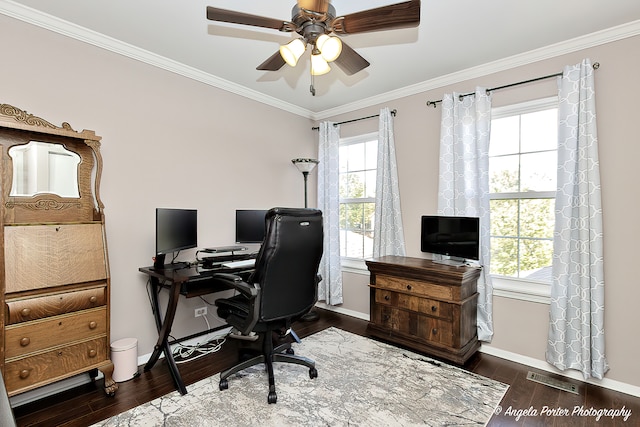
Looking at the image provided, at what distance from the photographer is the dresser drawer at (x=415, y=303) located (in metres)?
2.69

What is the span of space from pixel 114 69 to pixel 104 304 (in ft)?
5.98

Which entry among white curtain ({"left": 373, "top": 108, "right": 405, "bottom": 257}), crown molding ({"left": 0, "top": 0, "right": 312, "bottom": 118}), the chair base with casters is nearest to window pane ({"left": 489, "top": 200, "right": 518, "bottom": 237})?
white curtain ({"left": 373, "top": 108, "right": 405, "bottom": 257})

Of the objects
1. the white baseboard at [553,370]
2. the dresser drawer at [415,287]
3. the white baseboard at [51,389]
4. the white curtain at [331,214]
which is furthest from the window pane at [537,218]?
the white baseboard at [51,389]

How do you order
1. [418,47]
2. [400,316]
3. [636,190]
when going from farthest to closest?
[400,316]
[418,47]
[636,190]

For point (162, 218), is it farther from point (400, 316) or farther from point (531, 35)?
point (531, 35)

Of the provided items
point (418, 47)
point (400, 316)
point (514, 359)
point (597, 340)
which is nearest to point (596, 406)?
point (597, 340)

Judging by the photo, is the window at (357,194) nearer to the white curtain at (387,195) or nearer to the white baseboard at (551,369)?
the white curtain at (387,195)

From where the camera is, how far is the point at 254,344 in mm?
3025

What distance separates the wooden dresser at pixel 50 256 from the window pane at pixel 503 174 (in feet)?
10.7

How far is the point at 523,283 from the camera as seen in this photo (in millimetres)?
2756

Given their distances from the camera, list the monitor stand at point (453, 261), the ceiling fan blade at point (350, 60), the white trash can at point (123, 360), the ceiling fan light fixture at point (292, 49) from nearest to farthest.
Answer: the ceiling fan light fixture at point (292, 49) → the ceiling fan blade at point (350, 60) → the white trash can at point (123, 360) → the monitor stand at point (453, 261)

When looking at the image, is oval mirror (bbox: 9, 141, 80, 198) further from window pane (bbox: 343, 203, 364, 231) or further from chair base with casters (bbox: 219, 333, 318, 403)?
window pane (bbox: 343, 203, 364, 231)

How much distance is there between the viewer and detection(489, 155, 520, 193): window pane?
9.37 ft

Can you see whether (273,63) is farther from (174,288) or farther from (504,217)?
(504,217)
